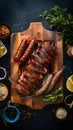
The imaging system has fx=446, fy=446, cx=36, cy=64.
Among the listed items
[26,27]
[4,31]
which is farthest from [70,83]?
[4,31]

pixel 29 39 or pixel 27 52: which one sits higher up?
pixel 29 39

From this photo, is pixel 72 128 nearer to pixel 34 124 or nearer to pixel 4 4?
pixel 34 124

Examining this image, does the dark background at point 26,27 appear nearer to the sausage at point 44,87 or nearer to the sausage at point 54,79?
the sausage at point 54,79

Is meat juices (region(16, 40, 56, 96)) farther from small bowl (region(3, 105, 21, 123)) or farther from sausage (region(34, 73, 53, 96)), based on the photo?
small bowl (region(3, 105, 21, 123))

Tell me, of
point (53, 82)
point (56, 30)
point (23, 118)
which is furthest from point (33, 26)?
point (23, 118)

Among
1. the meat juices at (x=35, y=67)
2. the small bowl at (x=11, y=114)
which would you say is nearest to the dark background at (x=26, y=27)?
the small bowl at (x=11, y=114)

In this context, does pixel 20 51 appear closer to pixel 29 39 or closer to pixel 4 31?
pixel 29 39
